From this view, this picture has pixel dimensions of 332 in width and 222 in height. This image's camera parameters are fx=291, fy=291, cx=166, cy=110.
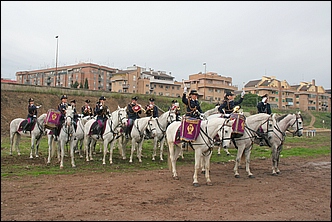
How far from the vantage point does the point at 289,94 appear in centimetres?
7894

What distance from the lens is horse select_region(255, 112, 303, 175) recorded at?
11.7 meters

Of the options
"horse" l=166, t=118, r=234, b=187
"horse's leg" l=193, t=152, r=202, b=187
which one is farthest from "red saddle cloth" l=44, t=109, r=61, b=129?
"horse's leg" l=193, t=152, r=202, b=187

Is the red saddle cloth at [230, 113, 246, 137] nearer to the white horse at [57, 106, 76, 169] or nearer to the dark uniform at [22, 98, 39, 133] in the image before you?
the white horse at [57, 106, 76, 169]

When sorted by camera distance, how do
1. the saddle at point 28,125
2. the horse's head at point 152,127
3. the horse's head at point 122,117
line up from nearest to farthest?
the horse's head at point 122,117
the horse's head at point 152,127
the saddle at point 28,125

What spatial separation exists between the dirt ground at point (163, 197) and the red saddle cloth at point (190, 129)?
5.02ft

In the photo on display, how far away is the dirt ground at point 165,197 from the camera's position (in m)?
6.38

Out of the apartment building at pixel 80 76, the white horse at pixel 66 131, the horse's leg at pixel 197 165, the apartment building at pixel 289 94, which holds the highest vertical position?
the apartment building at pixel 80 76

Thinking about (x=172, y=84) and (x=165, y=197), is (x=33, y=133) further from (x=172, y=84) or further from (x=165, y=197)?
(x=172, y=84)

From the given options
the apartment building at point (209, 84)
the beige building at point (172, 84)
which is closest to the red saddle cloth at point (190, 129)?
the beige building at point (172, 84)

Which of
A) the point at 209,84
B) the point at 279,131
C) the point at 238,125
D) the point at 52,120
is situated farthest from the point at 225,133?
the point at 209,84

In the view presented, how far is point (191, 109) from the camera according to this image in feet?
34.5

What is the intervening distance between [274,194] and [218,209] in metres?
2.52

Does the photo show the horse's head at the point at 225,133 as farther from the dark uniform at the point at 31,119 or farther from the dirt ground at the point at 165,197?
the dark uniform at the point at 31,119

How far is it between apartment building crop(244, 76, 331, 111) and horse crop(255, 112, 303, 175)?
203 feet
